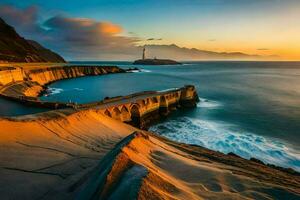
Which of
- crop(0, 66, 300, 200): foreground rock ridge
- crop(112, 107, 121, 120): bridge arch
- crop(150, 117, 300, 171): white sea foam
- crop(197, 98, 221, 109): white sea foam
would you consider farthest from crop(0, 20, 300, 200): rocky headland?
crop(197, 98, 221, 109): white sea foam

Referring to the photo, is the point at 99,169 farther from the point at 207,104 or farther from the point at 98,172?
the point at 207,104

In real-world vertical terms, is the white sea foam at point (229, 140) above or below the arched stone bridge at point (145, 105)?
below

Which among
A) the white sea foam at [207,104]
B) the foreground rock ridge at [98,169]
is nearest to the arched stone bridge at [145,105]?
the white sea foam at [207,104]

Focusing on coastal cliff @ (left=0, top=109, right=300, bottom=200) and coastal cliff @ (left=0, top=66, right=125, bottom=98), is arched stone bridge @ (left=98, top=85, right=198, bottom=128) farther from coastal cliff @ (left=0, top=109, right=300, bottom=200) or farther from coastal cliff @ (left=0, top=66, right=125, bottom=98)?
coastal cliff @ (left=0, top=109, right=300, bottom=200)

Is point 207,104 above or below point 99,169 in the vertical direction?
below

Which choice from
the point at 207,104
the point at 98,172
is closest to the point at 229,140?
the point at 98,172

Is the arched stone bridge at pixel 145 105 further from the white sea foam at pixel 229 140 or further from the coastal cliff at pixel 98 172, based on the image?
the coastal cliff at pixel 98 172

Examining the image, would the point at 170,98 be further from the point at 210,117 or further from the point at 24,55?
the point at 24,55

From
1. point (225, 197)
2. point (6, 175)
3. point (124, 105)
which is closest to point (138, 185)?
point (225, 197)

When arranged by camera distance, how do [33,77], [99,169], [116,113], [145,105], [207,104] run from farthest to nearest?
[33,77] < [207,104] < [145,105] < [116,113] < [99,169]
